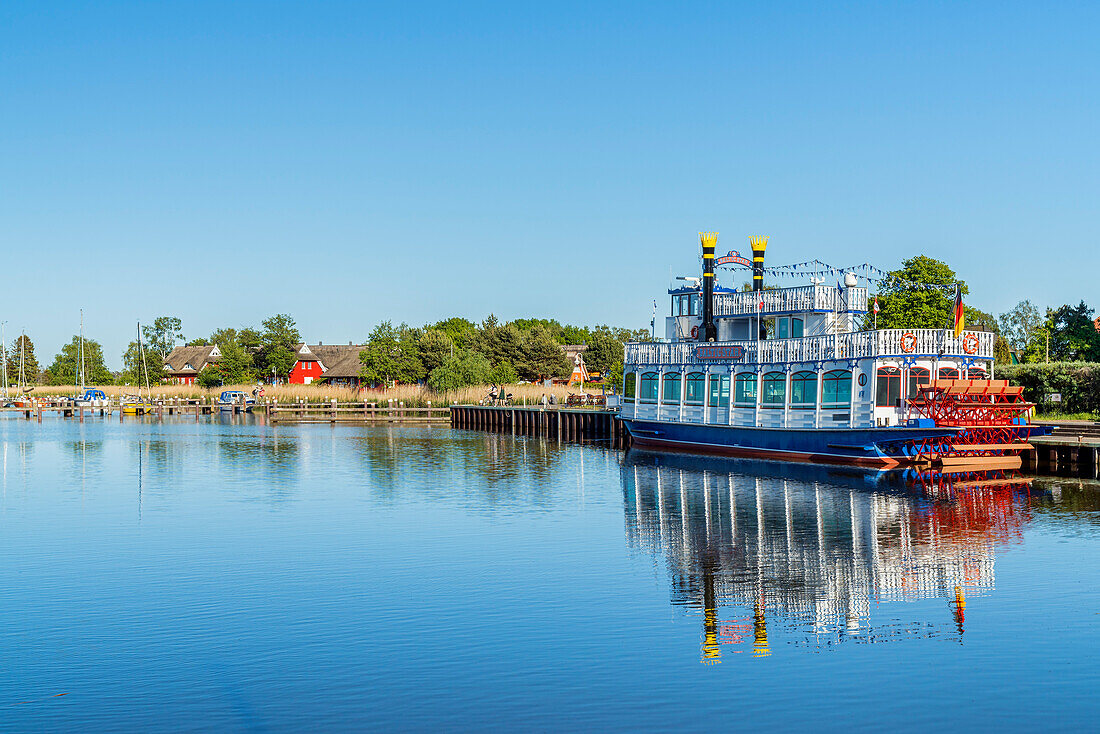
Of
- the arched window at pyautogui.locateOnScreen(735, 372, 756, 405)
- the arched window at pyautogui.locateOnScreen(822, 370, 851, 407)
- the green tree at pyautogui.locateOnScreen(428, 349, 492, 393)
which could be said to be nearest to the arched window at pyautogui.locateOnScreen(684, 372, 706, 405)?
the arched window at pyautogui.locateOnScreen(735, 372, 756, 405)

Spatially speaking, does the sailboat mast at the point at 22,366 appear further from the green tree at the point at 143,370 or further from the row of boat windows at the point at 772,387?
the row of boat windows at the point at 772,387

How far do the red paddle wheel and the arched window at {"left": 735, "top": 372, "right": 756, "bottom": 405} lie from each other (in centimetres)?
877

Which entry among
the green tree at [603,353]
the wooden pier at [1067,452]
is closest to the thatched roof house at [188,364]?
the green tree at [603,353]

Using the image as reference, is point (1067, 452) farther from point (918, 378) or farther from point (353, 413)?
point (353, 413)

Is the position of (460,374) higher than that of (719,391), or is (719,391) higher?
(460,374)

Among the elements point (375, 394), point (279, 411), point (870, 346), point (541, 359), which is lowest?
point (279, 411)

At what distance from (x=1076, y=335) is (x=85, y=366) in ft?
513

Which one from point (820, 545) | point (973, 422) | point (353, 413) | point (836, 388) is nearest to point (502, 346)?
point (353, 413)

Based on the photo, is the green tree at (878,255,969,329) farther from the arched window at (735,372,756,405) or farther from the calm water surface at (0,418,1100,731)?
the calm water surface at (0,418,1100,731)

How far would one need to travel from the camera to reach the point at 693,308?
56.6 m

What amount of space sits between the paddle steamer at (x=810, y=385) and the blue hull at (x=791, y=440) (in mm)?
63

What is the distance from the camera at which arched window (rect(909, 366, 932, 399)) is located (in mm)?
44250

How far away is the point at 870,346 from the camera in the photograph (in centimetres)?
4419

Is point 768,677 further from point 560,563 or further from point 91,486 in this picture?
point 91,486
